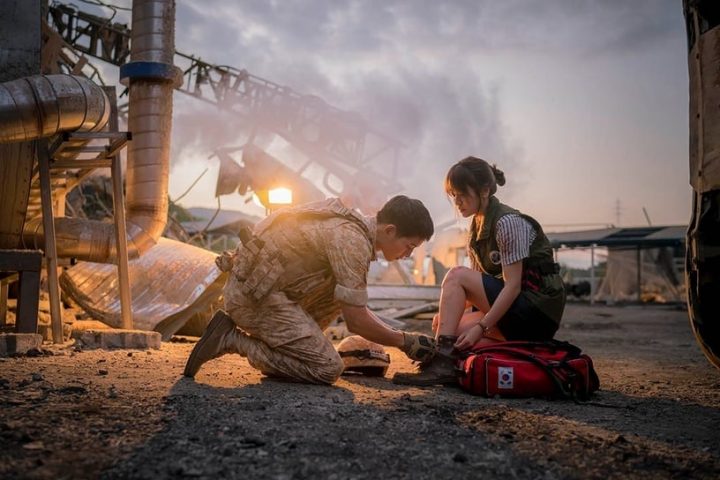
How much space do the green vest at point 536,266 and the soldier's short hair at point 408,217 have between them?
21.6 inches

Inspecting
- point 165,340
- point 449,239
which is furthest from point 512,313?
point 449,239

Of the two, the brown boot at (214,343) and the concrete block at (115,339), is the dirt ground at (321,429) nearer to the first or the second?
the brown boot at (214,343)

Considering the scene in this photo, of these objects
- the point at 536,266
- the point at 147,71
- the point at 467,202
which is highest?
the point at 147,71

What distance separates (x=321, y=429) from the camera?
7.95 feet

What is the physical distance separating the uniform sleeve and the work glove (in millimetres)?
445

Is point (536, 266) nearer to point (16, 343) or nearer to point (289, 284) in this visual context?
point (289, 284)

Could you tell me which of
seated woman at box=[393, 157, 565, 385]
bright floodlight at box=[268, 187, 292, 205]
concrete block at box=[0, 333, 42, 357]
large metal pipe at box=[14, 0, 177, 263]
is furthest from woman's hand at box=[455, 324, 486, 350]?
bright floodlight at box=[268, 187, 292, 205]

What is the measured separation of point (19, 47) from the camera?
5641mm

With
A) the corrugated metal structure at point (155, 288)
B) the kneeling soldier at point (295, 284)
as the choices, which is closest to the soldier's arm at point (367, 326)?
the kneeling soldier at point (295, 284)

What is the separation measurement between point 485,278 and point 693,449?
5.67 ft

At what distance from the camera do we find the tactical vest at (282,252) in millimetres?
3650

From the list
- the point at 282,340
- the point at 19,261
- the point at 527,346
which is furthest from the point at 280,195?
the point at 527,346

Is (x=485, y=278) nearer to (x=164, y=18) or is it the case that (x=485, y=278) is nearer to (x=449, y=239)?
(x=164, y=18)

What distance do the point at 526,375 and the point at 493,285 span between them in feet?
2.32
